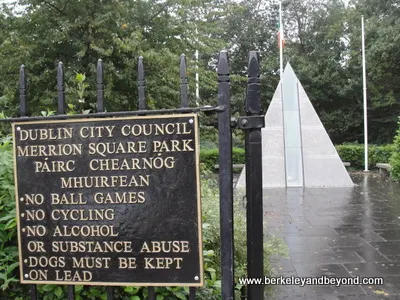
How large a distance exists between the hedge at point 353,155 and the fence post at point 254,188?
15.3 m

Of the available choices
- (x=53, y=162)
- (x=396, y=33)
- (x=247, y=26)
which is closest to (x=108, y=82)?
(x=53, y=162)

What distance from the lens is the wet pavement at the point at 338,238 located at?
3.95 meters

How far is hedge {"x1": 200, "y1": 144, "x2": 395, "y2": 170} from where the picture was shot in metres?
18.2

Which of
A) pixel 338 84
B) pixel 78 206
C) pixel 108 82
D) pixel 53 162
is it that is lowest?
pixel 78 206

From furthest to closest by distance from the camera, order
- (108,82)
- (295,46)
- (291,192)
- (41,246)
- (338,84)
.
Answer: (295,46)
(338,84)
(291,192)
(108,82)
(41,246)

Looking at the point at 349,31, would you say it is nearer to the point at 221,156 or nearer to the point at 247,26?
the point at 247,26

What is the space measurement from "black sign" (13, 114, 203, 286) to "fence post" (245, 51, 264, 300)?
275mm

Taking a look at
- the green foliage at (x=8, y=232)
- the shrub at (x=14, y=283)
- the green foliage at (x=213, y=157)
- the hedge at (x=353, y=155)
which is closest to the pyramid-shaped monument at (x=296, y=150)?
the hedge at (x=353, y=155)

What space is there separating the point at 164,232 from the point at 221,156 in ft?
1.58

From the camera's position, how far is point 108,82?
24.7 feet

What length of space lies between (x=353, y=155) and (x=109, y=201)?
1897cm

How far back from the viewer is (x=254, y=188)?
212 cm

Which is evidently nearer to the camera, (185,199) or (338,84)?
(185,199)

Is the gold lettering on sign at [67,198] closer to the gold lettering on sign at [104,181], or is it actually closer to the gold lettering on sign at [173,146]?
the gold lettering on sign at [104,181]
